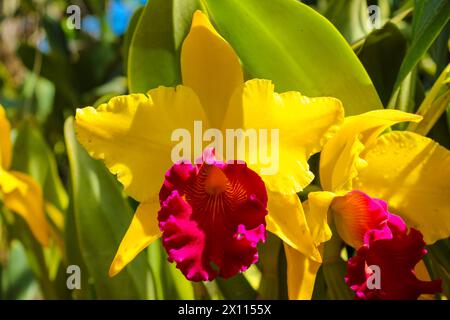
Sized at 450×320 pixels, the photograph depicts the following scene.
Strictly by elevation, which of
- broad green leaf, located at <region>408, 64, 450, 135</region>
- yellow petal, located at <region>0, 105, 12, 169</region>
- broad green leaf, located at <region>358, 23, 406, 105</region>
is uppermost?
broad green leaf, located at <region>358, 23, 406, 105</region>

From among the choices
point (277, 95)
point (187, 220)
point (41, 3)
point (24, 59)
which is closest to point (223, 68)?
point (277, 95)

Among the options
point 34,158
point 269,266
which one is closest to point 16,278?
point 34,158

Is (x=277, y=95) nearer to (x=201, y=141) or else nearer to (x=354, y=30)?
(x=201, y=141)

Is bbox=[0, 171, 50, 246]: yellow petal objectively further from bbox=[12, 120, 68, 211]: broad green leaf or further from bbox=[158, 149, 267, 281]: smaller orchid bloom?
bbox=[158, 149, 267, 281]: smaller orchid bloom

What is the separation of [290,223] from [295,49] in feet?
0.66

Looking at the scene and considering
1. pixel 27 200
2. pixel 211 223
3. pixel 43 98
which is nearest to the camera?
pixel 211 223

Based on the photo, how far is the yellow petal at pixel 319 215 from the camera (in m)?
0.69

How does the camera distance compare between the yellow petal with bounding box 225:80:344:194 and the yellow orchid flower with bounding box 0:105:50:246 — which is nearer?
Answer: the yellow petal with bounding box 225:80:344:194

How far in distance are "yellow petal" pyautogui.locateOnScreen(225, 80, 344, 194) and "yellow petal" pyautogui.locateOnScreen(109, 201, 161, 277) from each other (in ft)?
0.42

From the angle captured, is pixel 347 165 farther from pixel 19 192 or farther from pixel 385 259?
pixel 19 192

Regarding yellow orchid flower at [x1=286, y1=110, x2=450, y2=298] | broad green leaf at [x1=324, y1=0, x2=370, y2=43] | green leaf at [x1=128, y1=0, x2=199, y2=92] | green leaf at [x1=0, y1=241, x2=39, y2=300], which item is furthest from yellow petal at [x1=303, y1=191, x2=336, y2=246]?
green leaf at [x1=0, y1=241, x2=39, y2=300]

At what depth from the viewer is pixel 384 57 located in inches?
33.9

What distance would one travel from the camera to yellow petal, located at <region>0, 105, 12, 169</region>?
2.77ft
